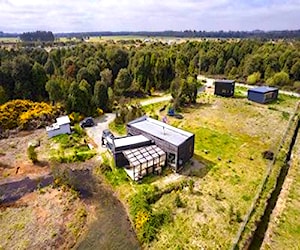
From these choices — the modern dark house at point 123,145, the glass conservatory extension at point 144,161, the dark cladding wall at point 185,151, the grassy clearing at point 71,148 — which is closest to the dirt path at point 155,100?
the grassy clearing at point 71,148

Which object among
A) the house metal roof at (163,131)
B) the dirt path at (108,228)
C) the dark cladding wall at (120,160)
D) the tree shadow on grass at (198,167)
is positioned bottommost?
the dirt path at (108,228)

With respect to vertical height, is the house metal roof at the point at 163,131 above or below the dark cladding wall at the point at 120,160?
above

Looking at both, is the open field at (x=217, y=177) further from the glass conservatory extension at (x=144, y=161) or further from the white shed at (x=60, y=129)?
the white shed at (x=60, y=129)

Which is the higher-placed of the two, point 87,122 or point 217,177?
point 217,177

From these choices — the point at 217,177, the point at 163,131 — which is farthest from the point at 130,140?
the point at 217,177

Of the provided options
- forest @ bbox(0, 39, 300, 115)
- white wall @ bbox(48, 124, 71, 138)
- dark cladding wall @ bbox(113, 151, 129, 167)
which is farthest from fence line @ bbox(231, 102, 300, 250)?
white wall @ bbox(48, 124, 71, 138)

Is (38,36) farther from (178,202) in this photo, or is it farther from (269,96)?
(178,202)

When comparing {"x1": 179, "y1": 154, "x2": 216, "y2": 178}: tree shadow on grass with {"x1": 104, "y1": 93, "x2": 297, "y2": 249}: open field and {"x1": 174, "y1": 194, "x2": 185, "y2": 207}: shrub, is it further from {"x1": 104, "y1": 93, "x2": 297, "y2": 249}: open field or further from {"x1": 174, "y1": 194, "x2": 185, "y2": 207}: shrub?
{"x1": 174, "y1": 194, "x2": 185, "y2": 207}: shrub

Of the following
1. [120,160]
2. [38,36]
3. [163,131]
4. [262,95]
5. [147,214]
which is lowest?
[38,36]
